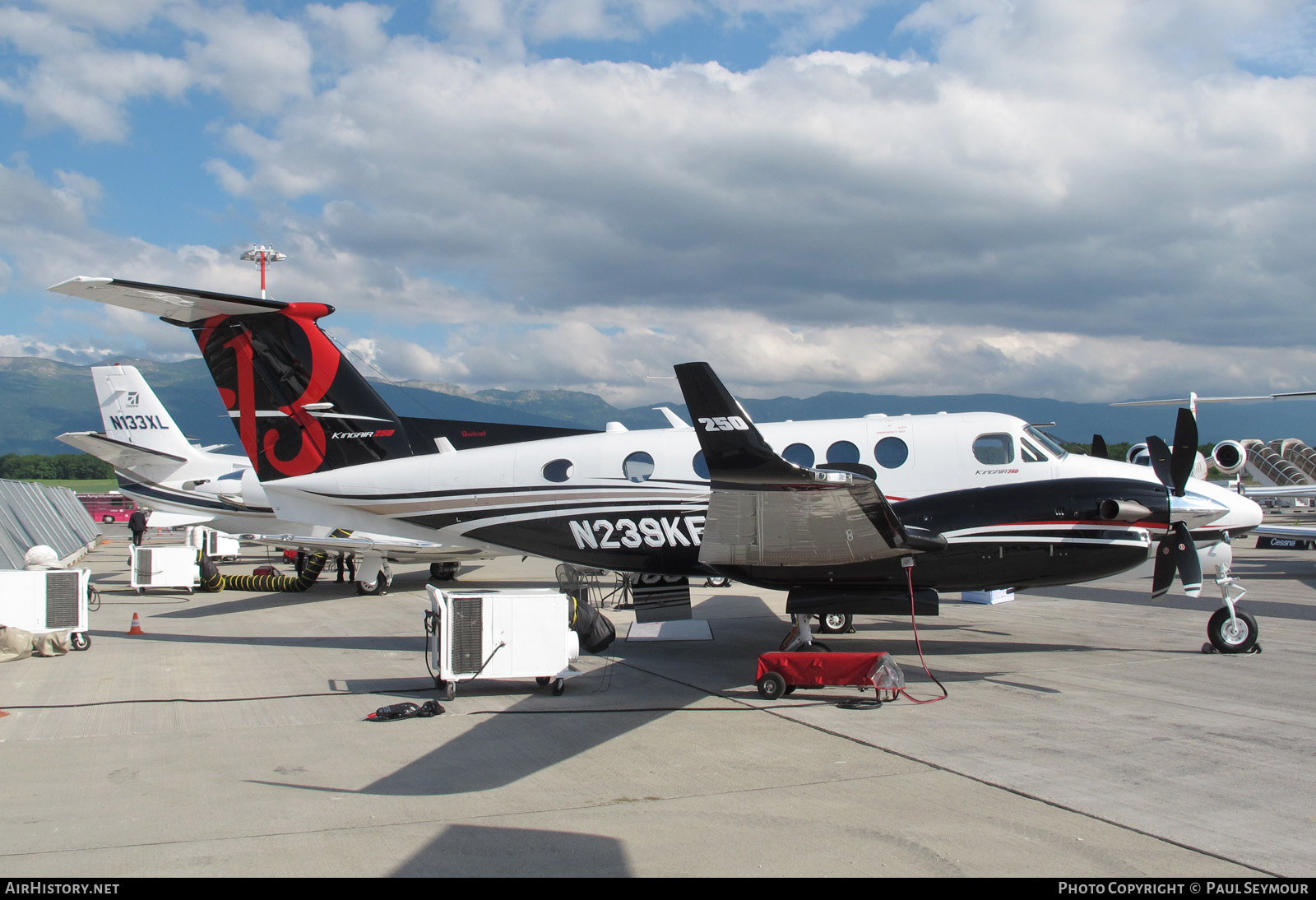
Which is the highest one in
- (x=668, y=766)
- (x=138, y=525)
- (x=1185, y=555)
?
(x=1185, y=555)

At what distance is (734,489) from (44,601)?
31.3 ft

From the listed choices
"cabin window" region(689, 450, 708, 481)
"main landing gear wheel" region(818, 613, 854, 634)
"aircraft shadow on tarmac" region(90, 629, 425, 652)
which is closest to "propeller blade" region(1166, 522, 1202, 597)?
"main landing gear wheel" region(818, 613, 854, 634)

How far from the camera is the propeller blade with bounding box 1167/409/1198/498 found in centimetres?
983

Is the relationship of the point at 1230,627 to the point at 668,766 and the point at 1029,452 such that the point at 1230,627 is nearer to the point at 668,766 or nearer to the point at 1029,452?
the point at 1029,452

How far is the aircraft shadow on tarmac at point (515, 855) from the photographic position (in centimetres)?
429

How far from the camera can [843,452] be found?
11.1 meters

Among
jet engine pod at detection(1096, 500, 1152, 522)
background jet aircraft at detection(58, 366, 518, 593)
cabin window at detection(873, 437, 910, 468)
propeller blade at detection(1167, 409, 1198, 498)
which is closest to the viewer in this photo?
jet engine pod at detection(1096, 500, 1152, 522)

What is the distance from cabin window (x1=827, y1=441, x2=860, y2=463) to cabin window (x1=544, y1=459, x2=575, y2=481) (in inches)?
140

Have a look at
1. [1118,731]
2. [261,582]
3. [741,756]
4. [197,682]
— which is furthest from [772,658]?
[261,582]

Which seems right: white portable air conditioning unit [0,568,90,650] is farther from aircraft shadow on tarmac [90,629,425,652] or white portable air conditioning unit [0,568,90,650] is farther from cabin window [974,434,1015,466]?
cabin window [974,434,1015,466]

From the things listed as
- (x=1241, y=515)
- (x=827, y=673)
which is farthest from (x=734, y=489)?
(x=1241, y=515)

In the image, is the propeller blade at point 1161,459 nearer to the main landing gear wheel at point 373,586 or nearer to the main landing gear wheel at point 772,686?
the main landing gear wheel at point 772,686

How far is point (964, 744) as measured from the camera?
671 centimetres

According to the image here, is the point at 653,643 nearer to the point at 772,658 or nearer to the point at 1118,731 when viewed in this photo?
the point at 772,658
